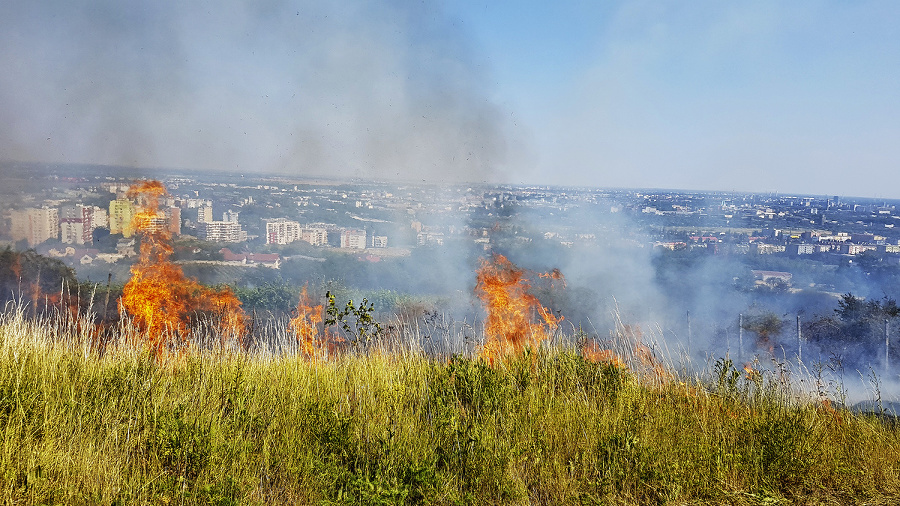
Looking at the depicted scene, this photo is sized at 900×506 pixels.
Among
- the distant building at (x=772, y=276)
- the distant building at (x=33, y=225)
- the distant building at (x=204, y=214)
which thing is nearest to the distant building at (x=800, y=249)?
the distant building at (x=772, y=276)

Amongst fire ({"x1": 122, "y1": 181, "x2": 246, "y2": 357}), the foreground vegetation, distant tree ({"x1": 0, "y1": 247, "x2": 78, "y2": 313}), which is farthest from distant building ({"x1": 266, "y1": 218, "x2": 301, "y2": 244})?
the foreground vegetation

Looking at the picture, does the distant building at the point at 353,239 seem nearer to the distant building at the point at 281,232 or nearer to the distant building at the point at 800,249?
the distant building at the point at 281,232

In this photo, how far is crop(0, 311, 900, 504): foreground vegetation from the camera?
4.11m

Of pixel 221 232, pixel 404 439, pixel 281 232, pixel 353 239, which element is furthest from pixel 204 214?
pixel 404 439

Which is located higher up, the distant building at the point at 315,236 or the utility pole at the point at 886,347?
the distant building at the point at 315,236

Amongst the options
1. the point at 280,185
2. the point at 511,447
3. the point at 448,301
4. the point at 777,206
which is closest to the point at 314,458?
the point at 511,447

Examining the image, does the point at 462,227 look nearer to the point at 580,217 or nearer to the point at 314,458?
the point at 580,217

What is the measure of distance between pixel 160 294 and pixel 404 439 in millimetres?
10393

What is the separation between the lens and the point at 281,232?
2730 centimetres

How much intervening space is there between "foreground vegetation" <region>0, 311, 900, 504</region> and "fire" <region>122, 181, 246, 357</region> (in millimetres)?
2707

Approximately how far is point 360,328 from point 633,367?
12.3 ft

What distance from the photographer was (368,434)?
191 inches

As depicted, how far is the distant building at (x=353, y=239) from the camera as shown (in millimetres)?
28172

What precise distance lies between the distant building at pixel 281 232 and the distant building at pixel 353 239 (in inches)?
88.7
